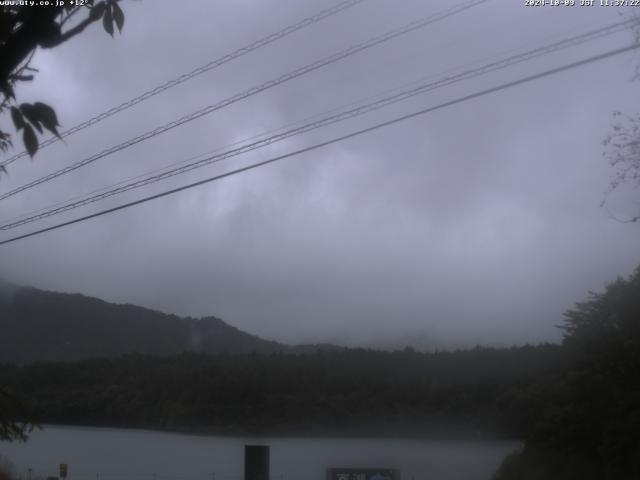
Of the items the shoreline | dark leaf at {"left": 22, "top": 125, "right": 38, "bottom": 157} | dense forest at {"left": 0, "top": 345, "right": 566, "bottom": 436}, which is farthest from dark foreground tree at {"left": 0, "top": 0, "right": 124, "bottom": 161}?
the shoreline

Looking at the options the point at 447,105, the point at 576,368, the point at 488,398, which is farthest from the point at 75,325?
the point at 447,105

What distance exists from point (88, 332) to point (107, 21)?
1293 inches

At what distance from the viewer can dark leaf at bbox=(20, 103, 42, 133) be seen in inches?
166

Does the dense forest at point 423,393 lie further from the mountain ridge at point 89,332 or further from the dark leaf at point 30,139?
the dark leaf at point 30,139

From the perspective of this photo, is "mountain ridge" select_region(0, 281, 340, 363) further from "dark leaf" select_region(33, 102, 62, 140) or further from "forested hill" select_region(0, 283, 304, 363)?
"dark leaf" select_region(33, 102, 62, 140)

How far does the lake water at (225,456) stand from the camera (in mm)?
29938

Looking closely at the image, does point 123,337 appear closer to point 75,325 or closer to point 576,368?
point 75,325

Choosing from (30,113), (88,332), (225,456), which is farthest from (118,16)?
(88,332)

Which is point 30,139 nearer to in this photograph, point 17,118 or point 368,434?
point 17,118

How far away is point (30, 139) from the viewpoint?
425 cm

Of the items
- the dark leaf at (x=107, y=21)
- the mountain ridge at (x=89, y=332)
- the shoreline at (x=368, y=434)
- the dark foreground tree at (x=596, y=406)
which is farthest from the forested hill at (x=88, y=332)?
the dark leaf at (x=107, y=21)

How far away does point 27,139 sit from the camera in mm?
4250

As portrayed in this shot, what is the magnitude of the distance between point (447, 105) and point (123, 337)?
2663 cm

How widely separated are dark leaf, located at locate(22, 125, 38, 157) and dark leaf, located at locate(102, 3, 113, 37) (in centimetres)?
90
